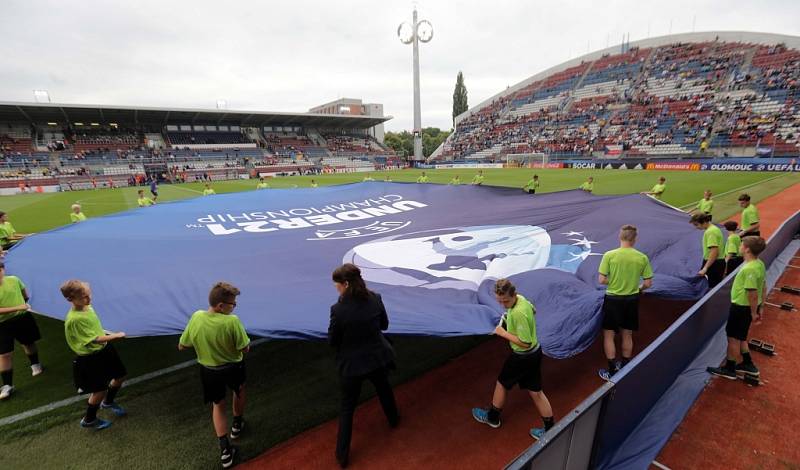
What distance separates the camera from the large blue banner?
13.5ft

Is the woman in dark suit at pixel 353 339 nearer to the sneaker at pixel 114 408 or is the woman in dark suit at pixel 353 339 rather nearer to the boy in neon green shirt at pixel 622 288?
the sneaker at pixel 114 408

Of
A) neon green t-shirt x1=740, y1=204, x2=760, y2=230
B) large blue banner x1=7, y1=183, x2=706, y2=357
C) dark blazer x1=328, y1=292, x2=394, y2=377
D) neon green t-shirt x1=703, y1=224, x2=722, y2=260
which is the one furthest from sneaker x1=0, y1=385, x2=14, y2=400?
neon green t-shirt x1=740, y1=204, x2=760, y2=230

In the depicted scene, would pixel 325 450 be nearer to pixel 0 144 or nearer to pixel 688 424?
pixel 688 424

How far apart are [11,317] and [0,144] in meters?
56.3

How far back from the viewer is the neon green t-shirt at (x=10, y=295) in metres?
4.47

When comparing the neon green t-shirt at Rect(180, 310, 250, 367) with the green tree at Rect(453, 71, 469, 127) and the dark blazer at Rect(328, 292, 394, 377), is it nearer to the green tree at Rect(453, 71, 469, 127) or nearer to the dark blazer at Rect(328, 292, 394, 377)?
the dark blazer at Rect(328, 292, 394, 377)

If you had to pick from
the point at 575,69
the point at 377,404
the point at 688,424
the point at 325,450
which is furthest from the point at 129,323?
the point at 575,69

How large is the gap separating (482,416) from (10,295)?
5.85m

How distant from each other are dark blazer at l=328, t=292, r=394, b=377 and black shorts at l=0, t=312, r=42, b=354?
445 cm

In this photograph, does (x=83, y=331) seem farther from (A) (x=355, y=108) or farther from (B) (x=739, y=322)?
(A) (x=355, y=108)

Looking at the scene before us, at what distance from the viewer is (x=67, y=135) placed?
153 feet

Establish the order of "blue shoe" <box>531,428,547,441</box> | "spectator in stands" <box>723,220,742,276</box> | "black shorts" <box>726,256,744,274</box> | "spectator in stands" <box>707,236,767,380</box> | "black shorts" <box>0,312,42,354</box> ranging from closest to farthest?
"blue shoe" <box>531,428,547,441</box> → "spectator in stands" <box>707,236,767,380</box> → "black shorts" <box>0,312,42,354</box> → "spectator in stands" <box>723,220,742,276</box> → "black shorts" <box>726,256,744,274</box>

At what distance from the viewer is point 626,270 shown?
181 inches

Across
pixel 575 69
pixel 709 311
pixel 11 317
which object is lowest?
pixel 709 311
